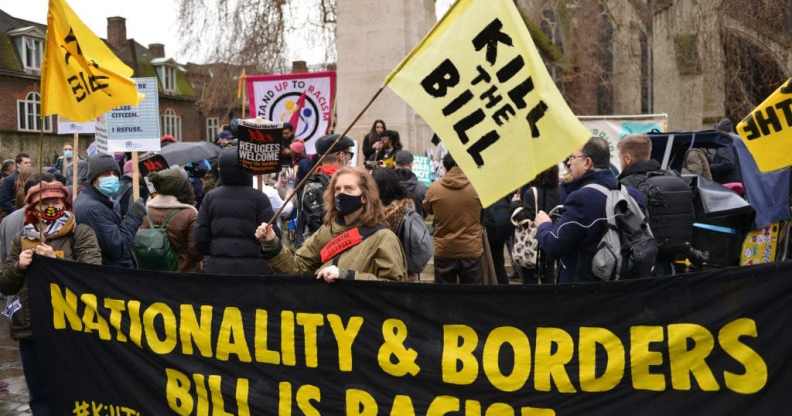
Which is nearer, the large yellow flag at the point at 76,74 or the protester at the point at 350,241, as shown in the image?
the protester at the point at 350,241

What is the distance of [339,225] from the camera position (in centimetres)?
491

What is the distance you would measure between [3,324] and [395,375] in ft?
22.3

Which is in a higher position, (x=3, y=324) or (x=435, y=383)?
(x=435, y=383)

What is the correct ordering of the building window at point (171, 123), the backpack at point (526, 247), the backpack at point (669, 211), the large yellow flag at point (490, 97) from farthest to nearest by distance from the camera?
the building window at point (171, 123)
the backpack at point (526, 247)
the backpack at point (669, 211)
the large yellow flag at point (490, 97)

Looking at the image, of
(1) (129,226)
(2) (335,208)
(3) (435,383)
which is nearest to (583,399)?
(3) (435,383)

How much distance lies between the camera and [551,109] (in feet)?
12.7

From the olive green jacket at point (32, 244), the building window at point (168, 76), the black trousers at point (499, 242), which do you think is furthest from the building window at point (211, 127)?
the olive green jacket at point (32, 244)

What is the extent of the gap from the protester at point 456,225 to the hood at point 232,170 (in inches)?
74.5

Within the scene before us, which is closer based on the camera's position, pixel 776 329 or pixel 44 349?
pixel 776 329

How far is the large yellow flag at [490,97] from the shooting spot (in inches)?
153

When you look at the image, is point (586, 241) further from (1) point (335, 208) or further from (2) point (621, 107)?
(2) point (621, 107)

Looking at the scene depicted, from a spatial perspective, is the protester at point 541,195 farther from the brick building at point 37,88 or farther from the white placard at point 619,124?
the brick building at point 37,88

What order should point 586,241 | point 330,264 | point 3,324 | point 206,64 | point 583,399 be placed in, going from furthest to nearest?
point 206,64 < point 3,324 < point 586,241 < point 330,264 < point 583,399

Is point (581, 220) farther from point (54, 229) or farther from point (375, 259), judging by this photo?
point (54, 229)
